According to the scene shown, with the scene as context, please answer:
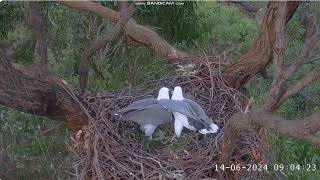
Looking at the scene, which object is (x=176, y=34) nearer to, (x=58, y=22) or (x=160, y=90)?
(x=58, y=22)

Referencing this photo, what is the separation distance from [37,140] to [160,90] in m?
1.32

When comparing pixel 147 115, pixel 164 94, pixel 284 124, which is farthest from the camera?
pixel 164 94

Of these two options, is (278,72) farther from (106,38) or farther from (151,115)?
(106,38)

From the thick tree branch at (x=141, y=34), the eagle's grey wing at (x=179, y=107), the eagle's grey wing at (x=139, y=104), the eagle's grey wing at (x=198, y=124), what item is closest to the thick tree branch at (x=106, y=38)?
the eagle's grey wing at (x=139, y=104)

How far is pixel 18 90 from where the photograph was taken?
1.80 metres

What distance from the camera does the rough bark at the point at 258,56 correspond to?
1.94 metres

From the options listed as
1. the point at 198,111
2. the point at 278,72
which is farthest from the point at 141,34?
the point at 278,72

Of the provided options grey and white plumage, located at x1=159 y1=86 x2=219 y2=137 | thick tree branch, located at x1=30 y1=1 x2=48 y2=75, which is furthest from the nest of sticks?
thick tree branch, located at x1=30 y1=1 x2=48 y2=75

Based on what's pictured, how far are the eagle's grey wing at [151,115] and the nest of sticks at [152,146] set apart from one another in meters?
0.07

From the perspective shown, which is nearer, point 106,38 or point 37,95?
point 37,95

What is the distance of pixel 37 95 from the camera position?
184cm

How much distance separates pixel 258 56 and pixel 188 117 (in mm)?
437

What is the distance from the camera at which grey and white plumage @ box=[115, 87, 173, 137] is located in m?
2.02

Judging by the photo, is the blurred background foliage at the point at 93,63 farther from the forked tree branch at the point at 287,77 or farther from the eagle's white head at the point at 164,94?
the forked tree branch at the point at 287,77
